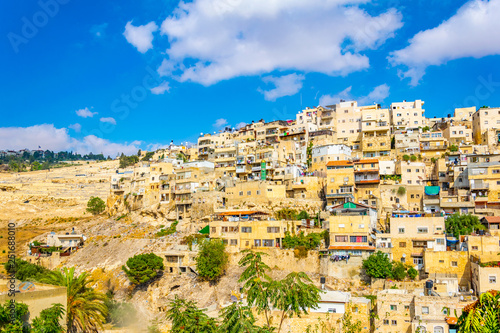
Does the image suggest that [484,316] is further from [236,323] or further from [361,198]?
[361,198]

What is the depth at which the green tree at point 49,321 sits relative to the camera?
70.0 feet

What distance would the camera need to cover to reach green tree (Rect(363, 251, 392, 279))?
33.8 metres

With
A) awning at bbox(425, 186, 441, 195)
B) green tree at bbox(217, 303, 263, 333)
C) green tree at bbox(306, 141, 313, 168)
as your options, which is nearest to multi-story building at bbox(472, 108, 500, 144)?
awning at bbox(425, 186, 441, 195)

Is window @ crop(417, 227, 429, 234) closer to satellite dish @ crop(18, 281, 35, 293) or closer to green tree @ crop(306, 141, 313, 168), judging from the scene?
green tree @ crop(306, 141, 313, 168)

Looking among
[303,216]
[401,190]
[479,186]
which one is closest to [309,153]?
[401,190]

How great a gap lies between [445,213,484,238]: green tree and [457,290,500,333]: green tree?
83.9 feet

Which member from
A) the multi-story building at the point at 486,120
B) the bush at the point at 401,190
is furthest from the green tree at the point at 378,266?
the multi-story building at the point at 486,120

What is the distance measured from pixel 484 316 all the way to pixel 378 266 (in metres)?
20.9

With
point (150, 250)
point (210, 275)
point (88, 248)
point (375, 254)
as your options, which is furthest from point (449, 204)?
point (88, 248)

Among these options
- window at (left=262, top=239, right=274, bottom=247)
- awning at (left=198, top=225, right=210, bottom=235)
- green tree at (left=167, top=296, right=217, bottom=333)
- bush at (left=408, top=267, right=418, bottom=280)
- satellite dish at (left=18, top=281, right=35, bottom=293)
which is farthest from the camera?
awning at (left=198, top=225, right=210, bottom=235)

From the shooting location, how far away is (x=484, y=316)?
44.0 ft

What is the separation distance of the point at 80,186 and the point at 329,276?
81.0m

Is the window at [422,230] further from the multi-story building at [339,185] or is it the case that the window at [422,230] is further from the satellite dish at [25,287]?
the satellite dish at [25,287]

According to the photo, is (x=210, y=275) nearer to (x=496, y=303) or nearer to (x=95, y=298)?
(x=95, y=298)
